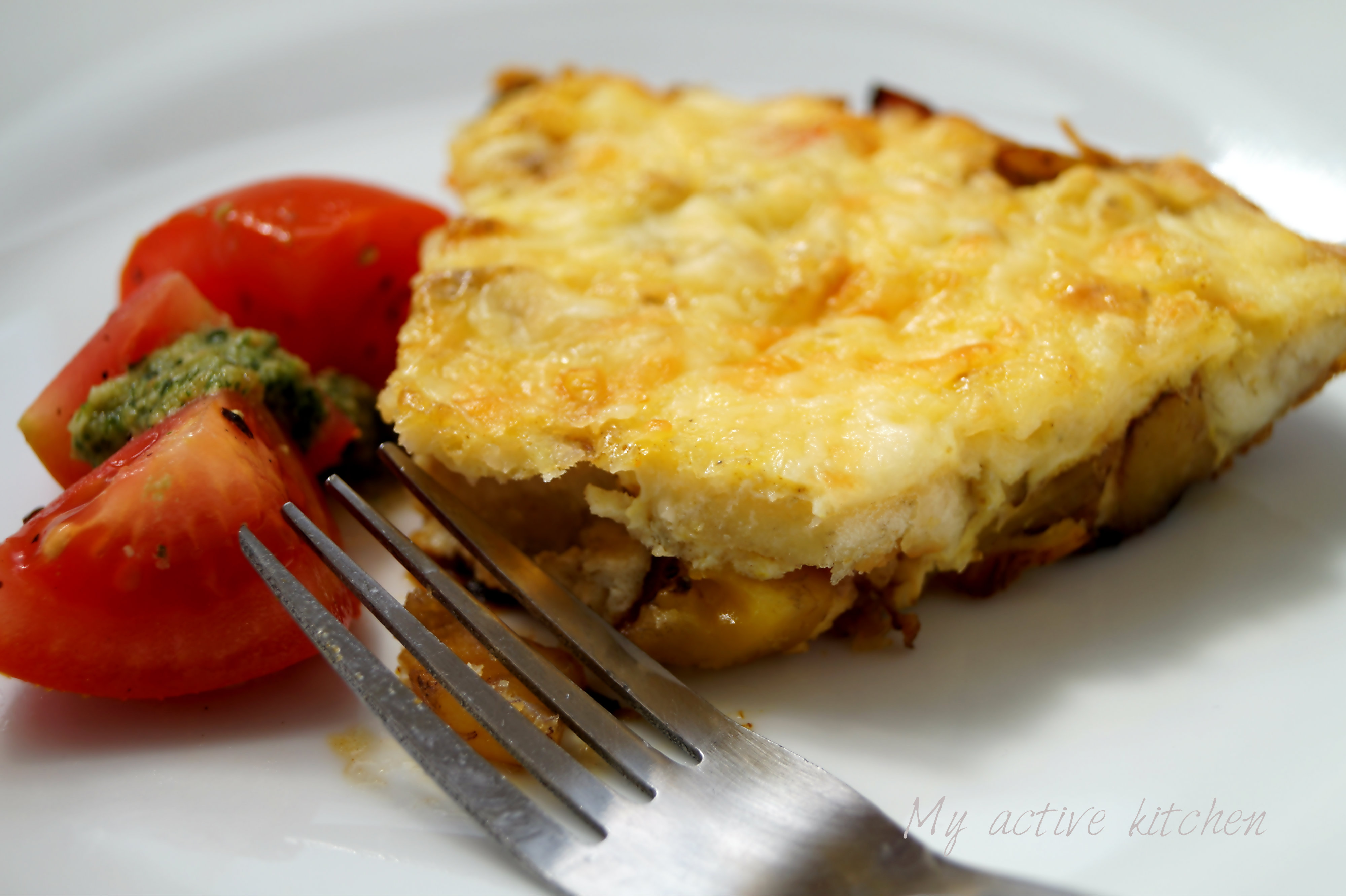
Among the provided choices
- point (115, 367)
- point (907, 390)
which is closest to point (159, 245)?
point (115, 367)

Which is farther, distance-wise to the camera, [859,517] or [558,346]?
[558,346]

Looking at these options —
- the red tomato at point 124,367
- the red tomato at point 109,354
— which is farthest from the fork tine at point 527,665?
the red tomato at point 109,354

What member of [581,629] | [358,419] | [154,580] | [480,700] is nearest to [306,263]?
[358,419]

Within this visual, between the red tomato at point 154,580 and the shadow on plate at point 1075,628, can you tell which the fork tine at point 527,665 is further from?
the shadow on plate at point 1075,628

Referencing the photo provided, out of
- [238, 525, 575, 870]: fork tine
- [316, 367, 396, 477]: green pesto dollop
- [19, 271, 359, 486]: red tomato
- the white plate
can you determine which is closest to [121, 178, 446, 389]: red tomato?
[316, 367, 396, 477]: green pesto dollop

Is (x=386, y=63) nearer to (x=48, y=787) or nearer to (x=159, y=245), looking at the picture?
(x=159, y=245)

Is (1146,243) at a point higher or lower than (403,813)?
higher

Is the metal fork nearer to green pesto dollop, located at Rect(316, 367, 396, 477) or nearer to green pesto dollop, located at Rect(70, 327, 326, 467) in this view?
green pesto dollop, located at Rect(70, 327, 326, 467)
